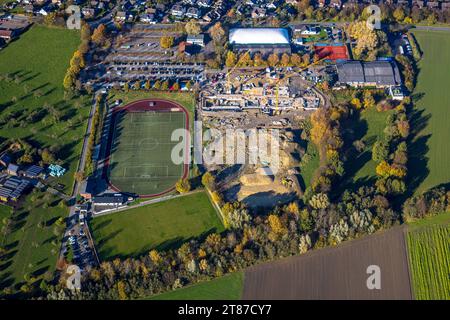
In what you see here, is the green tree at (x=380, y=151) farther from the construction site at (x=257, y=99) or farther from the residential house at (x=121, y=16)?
the residential house at (x=121, y=16)

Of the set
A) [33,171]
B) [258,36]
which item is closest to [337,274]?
[33,171]

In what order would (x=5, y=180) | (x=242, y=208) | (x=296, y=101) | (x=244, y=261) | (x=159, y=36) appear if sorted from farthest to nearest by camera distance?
(x=159, y=36) → (x=296, y=101) → (x=5, y=180) → (x=242, y=208) → (x=244, y=261)

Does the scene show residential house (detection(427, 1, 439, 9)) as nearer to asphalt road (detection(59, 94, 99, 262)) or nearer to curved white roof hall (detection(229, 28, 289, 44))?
curved white roof hall (detection(229, 28, 289, 44))

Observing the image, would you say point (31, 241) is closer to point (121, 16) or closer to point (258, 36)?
point (121, 16)

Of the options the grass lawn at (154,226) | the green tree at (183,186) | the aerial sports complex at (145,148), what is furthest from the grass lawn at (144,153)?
the grass lawn at (154,226)

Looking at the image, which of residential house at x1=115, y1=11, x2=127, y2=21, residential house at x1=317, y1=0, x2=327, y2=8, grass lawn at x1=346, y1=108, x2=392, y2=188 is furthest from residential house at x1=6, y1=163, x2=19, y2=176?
residential house at x1=317, y1=0, x2=327, y2=8

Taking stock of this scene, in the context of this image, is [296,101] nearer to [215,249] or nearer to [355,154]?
[355,154]

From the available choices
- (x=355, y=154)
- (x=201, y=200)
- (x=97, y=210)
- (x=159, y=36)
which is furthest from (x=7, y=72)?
(x=355, y=154)
